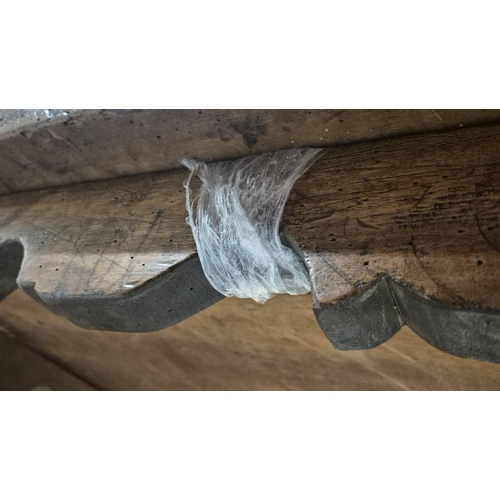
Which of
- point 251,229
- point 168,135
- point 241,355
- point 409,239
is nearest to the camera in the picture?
point 409,239

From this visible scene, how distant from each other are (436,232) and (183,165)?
0.52 meters

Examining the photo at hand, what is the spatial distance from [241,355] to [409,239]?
98 centimetres

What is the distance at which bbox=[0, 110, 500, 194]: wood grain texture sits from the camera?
85 cm

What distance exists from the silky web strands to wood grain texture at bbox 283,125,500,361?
36 mm

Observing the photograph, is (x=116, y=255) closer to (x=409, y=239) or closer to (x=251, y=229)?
(x=251, y=229)

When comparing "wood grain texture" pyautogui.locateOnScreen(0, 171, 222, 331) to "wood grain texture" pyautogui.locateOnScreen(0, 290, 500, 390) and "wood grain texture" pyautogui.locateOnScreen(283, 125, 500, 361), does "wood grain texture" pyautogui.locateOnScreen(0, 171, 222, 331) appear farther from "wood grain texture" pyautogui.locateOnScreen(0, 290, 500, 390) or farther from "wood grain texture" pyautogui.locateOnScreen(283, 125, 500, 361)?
"wood grain texture" pyautogui.locateOnScreen(0, 290, 500, 390)

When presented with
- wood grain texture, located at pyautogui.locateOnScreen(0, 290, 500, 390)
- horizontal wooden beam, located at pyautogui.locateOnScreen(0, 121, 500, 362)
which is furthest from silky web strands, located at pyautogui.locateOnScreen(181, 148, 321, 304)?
wood grain texture, located at pyautogui.locateOnScreen(0, 290, 500, 390)

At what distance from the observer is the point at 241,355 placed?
63.5 inches

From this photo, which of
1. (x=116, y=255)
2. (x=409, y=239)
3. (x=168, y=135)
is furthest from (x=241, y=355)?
(x=409, y=239)

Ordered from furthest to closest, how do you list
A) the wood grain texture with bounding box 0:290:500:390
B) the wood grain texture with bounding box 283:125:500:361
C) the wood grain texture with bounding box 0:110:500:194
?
the wood grain texture with bounding box 0:290:500:390 < the wood grain texture with bounding box 0:110:500:194 < the wood grain texture with bounding box 283:125:500:361

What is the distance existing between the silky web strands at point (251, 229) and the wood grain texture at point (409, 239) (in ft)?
0.12

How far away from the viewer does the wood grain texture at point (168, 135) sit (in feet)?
2.78
